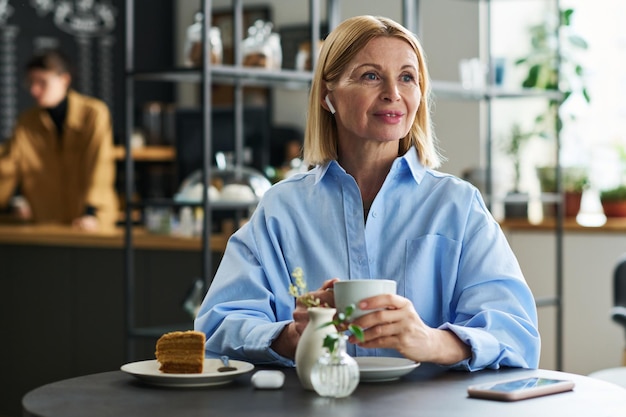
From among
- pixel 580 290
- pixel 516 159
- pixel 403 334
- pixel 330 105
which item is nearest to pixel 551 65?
pixel 516 159

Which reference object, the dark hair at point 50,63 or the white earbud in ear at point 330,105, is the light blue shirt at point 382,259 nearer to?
the white earbud in ear at point 330,105

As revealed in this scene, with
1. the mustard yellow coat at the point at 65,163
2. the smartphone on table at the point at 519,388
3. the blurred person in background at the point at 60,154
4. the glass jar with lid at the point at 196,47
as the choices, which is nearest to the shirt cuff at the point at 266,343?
the smartphone on table at the point at 519,388

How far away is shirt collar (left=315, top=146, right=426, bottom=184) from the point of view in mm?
1986

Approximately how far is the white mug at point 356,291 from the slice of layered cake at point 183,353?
0.77 feet

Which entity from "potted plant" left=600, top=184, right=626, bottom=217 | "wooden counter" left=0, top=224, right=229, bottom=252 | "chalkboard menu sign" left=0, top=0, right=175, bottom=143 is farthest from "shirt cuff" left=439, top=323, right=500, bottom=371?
"chalkboard menu sign" left=0, top=0, right=175, bottom=143

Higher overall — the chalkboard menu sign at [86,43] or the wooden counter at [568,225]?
the chalkboard menu sign at [86,43]

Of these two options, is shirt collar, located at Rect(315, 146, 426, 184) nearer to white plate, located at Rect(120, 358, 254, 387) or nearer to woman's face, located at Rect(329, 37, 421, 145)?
woman's face, located at Rect(329, 37, 421, 145)

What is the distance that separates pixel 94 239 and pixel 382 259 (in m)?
3.38

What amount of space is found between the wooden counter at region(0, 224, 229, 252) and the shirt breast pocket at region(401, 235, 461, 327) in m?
2.60

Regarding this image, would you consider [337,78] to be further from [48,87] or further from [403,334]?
[48,87]

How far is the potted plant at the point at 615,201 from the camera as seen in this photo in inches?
225

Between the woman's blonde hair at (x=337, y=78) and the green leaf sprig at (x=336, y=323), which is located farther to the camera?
the woman's blonde hair at (x=337, y=78)

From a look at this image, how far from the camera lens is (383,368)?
1.67 metres

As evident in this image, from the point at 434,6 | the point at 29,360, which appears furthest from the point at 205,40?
the point at 434,6
